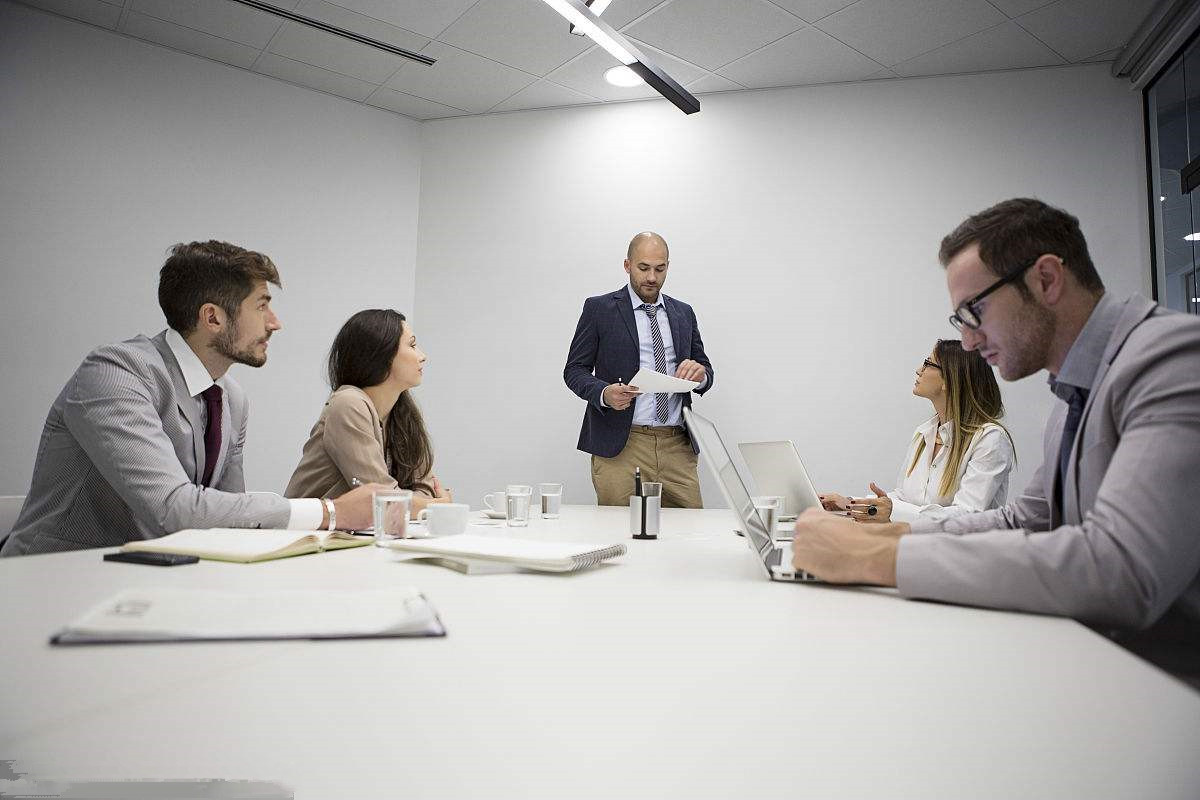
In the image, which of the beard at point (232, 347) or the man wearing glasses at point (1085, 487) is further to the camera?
the beard at point (232, 347)

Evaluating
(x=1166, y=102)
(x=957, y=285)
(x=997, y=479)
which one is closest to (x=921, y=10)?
(x=1166, y=102)

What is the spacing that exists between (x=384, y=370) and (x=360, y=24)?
93.2 inches

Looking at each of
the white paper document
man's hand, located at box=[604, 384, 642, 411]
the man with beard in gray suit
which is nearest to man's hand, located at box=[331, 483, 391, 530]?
the man with beard in gray suit

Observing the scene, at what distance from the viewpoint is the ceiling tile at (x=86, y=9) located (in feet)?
12.1

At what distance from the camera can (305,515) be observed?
1.66m

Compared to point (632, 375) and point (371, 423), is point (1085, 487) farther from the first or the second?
point (632, 375)

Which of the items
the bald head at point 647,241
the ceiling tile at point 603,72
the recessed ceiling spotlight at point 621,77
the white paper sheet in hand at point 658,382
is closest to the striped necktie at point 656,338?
the bald head at point 647,241

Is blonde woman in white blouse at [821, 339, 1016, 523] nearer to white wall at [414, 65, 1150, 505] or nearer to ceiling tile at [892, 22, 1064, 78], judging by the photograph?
white wall at [414, 65, 1150, 505]

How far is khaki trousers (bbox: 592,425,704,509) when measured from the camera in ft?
11.9

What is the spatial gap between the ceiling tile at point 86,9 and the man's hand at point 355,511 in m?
3.55

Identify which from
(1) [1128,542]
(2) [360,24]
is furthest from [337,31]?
(1) [1128,542]

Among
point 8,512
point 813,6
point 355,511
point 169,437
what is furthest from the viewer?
point 813,6

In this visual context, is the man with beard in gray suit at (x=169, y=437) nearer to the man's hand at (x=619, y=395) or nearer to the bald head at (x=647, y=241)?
the man's hand at (x=619, y=395)

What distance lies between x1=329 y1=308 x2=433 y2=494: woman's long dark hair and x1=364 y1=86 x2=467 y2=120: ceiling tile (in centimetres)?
271
